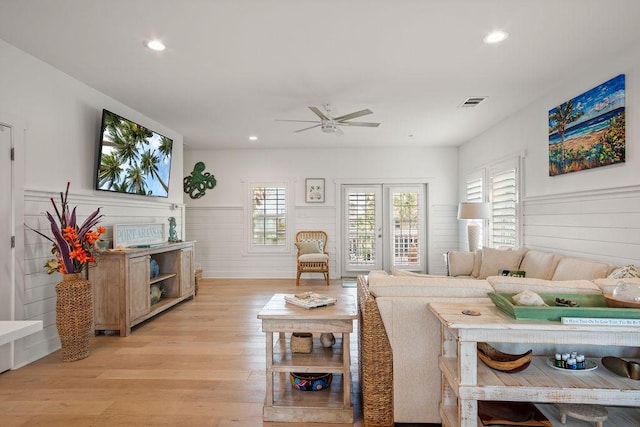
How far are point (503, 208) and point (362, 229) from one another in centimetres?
282

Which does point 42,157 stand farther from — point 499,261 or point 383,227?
point 383,227

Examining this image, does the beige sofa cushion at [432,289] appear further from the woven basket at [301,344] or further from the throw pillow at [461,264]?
the throw pillow at [461,264]

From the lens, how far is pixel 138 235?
4.48m

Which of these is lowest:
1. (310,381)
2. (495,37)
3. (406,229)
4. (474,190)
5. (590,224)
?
(310,381)

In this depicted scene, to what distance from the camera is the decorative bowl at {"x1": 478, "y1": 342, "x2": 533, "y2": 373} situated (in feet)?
5.74

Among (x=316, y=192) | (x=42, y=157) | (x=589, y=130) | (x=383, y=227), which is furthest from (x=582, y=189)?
(x=42, y=157)

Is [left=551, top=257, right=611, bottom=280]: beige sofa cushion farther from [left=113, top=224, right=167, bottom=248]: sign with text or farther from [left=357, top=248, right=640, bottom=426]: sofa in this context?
[left=113, top=224, right=167, bottom=248]: sign with text

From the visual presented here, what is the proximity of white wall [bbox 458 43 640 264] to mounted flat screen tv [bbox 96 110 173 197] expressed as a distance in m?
4.83

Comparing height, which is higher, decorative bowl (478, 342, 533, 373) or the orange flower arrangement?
the orange flower arrangement

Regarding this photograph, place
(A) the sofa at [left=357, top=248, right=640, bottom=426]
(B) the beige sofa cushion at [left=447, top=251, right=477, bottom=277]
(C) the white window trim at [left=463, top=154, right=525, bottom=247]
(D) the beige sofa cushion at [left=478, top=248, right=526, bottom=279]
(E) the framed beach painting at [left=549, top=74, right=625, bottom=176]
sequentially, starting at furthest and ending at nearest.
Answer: (B) the beige sofa cushion at [left=447, top=251, right=477, bottom=277]
(C) the white window trim at [left=463, top=154, right=525, bottom=247]
(D) the beige sofa cushion at [left=478, top=248, right=526, bottom=279]
(E) the framed beach painting at [left=549, top=74, right=625, bottom=176]
(A) the sofa at [left=357, top=248, right=640, bottom=426]

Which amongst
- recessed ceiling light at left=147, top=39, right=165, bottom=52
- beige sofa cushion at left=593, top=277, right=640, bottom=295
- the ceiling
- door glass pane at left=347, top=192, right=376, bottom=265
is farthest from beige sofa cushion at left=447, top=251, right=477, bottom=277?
recessed ceiling light at left=147, top=39, right=165, bottom=52

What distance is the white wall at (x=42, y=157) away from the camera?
118 inches

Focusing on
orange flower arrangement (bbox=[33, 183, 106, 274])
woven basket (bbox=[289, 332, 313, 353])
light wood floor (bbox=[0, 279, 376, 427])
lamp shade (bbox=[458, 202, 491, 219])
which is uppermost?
lamp shade (bbox=[458, 202, 491, 219])

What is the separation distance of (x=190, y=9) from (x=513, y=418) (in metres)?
3.09
